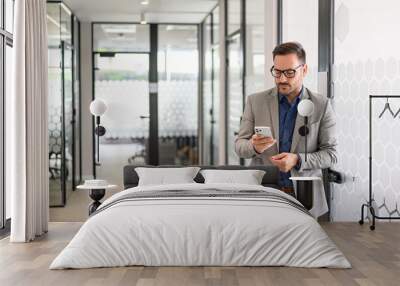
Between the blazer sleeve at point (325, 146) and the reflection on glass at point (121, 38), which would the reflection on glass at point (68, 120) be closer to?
the reflection on glass at point (121, 38)

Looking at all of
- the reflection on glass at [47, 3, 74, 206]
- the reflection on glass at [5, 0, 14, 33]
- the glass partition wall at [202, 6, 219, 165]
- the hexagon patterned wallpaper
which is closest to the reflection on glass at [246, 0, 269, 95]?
→ the hexagon patterned wallpaper

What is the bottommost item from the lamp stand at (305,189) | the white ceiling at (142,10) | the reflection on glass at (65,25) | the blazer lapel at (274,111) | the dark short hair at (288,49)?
the lamp stand at (305,189)

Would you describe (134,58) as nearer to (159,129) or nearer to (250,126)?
(159,129)

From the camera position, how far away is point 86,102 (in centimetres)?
1296

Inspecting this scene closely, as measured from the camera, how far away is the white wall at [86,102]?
12.9 metres

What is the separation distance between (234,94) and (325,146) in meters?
3.97

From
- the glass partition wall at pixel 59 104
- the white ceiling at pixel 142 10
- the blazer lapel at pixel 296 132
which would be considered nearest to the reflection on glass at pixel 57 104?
the glass partition wall at pixel 59 104

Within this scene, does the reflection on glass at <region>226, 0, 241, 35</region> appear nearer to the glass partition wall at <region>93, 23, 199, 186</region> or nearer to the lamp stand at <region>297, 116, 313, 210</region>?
the glass partition wall at <region>93, 23, 199, 186</region>

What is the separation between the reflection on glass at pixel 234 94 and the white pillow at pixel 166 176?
11.0ft

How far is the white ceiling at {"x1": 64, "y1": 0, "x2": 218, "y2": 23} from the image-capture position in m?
11.2

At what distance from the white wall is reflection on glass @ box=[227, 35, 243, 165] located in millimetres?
3084

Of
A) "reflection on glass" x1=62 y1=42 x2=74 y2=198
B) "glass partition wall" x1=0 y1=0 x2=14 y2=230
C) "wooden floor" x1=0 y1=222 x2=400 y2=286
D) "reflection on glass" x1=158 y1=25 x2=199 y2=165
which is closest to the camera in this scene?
"wooden floor" x1=0 y1=222 x2=400 y2=286

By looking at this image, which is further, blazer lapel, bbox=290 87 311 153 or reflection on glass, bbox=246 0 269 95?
reflection on glass, bbox=246 0 269 95

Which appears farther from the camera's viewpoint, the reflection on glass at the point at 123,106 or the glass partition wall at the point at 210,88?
the reflection on glass at the point at 123,106
